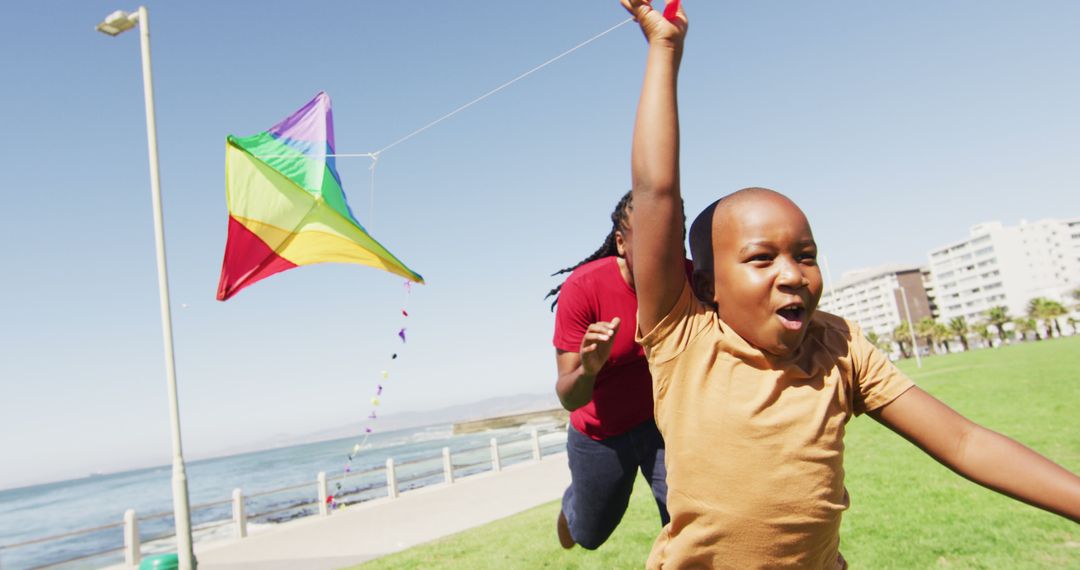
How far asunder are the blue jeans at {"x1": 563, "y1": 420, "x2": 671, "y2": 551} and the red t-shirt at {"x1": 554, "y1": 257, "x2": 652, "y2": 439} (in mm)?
72

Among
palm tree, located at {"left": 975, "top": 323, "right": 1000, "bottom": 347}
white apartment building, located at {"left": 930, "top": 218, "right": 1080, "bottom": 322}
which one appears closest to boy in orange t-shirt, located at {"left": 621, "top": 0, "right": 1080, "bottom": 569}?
palm tree, located at {"left": 975, "top": 323, "right": 1000, "bottom": 347}

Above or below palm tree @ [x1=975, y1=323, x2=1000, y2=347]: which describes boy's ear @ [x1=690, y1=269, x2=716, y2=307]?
above

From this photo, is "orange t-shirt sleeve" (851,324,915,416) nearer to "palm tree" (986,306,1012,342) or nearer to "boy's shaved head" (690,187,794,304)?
"boy's shaved head" (690,187,794,304)

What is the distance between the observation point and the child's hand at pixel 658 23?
1629mm

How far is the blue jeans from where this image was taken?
365 centimetres

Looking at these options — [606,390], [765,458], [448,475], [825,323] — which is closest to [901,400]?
[825,323]

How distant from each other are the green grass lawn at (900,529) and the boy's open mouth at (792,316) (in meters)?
3.58

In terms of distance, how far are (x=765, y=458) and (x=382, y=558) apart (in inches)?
269

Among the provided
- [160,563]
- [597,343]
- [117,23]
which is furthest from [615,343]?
→ [117,23]

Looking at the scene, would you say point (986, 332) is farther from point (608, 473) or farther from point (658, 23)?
point (658, 23)

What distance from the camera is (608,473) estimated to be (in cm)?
371

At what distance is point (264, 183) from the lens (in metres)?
8.38

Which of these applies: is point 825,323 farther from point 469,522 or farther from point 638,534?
point 469,522

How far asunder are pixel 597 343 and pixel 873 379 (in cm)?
83
